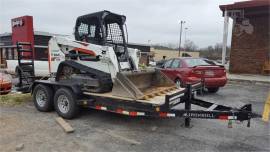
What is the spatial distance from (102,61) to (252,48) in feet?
46.2

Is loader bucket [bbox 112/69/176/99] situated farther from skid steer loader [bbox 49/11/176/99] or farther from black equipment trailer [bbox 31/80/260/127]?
black equipment trailer [bbox 31/80/260/127]

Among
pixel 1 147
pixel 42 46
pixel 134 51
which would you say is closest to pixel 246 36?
pixel 134 51

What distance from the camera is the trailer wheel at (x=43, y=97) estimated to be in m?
7.24

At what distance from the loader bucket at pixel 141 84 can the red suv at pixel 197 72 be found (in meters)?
2.36

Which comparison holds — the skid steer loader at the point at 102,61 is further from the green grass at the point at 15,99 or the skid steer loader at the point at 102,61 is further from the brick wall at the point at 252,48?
the brick wall at the point at 252,48

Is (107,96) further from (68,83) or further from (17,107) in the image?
(17,107)

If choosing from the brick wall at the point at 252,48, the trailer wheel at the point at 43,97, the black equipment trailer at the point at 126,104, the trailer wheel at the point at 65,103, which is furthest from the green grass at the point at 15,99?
the brick wall at the point at 252,48

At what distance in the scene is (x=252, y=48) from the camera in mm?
17672

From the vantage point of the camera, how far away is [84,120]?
656 cm

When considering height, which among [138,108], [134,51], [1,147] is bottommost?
[1,147]

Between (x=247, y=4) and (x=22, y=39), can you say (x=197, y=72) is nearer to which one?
(x=247, y=4)

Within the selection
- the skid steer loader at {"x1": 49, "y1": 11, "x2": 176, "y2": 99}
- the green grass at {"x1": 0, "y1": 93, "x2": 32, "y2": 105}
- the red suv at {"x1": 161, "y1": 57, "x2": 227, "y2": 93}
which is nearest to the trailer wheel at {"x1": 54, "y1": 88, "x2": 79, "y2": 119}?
the skid steer loader at {"x1": 49, "y1": 11, "x2": 176, "y2": 99}

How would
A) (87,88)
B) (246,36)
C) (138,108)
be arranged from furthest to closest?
(246,36), (87,88), (138,108)

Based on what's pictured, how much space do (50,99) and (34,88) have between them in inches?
32.4
